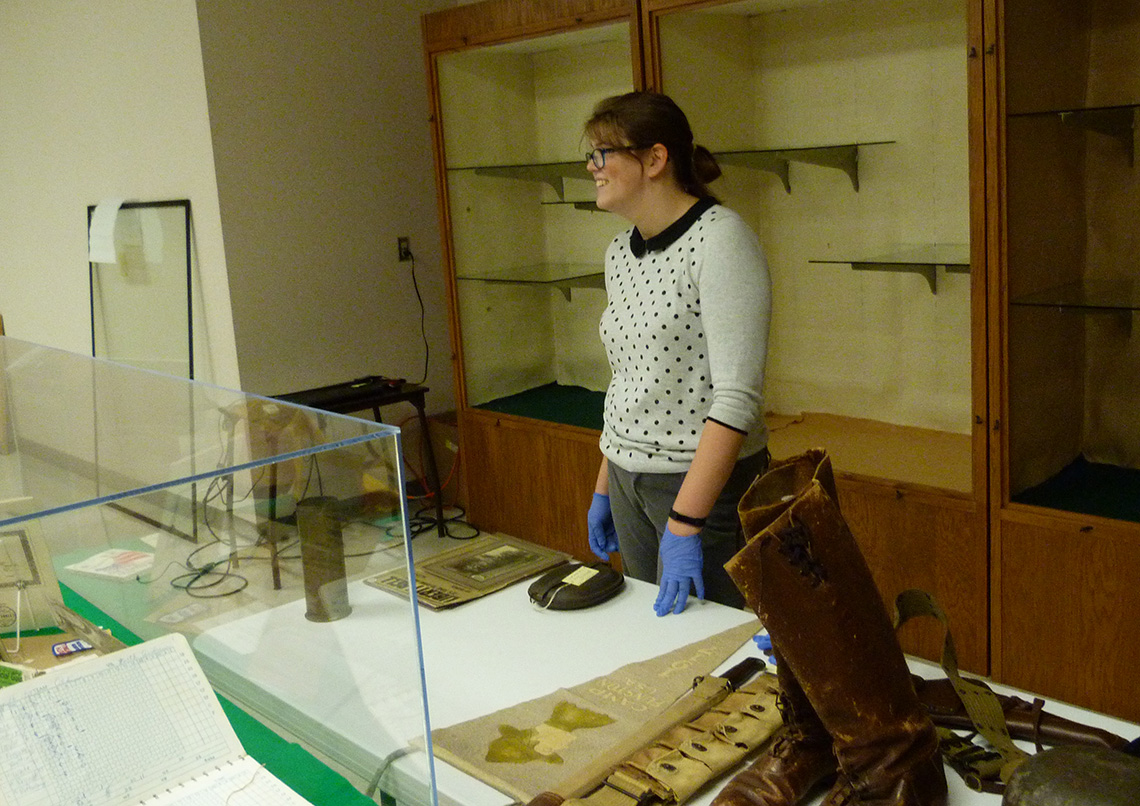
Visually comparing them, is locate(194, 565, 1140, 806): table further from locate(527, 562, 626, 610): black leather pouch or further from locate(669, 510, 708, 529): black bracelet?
locate(669, 510, 708, 529): black bracelet

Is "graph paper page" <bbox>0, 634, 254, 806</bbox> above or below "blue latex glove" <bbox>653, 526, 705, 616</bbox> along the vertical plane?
above

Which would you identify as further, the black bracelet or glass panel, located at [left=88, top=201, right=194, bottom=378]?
glass panel, located at [left=88, top=201, right=194, bottom=378]

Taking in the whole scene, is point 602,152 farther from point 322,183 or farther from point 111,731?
point 322,183

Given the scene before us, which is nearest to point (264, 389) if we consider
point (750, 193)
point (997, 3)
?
point (750, 193)

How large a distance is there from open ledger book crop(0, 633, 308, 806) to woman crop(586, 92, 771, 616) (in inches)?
28.5

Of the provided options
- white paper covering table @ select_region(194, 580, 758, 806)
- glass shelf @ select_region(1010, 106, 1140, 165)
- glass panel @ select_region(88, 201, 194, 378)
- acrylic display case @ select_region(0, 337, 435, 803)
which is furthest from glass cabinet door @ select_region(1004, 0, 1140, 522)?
glass panel @ select_region(88, 201, 194, 378)

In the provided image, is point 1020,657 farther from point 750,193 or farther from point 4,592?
point 4,592

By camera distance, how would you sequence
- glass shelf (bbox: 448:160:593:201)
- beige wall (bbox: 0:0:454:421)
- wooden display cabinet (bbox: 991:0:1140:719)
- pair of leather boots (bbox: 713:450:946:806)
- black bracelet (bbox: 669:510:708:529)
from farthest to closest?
beige wall (bbox: 0:0:454:421) < glass shelf (bbox: 448:160:593:201) < wooden display cabinet (bbox: 991:0:1140:719) < black bracelet (bbox: 669:510:708:529) < pair of leather boots (bbox: 713:450:946:806)

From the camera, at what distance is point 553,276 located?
3695mm

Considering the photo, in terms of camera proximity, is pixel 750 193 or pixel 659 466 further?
pixel 750 193

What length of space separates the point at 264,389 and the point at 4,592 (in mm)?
2683

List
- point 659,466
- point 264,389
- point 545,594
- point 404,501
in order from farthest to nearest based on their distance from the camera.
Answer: point 264,389, point 659,466, point 545,594, point 404,501

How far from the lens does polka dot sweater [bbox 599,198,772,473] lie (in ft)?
5.74

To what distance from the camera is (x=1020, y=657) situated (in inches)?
98.0
